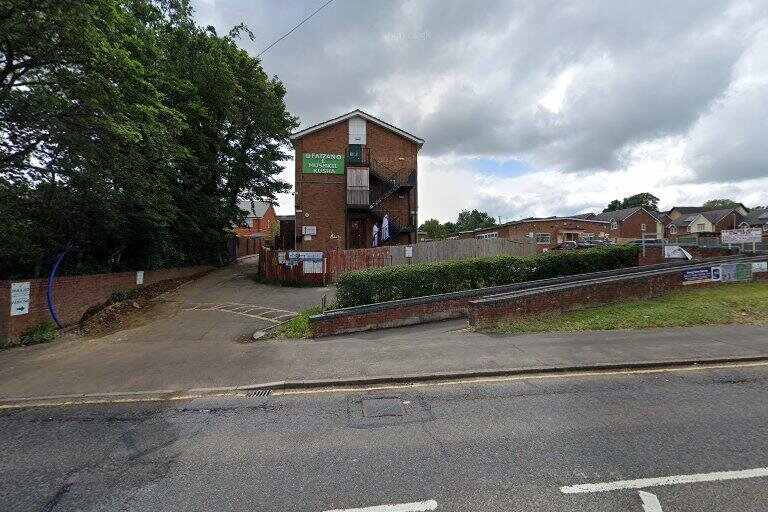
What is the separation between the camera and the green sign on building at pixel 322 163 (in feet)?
82.3

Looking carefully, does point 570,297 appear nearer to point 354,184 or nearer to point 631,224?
point 354,184

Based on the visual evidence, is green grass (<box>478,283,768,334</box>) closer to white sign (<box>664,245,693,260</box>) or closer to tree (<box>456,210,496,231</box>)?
white sign (<box>664,245,693,260</box>)

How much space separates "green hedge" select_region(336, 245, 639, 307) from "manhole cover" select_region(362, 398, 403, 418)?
16.9 feet

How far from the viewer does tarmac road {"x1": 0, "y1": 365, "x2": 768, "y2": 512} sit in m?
3.10

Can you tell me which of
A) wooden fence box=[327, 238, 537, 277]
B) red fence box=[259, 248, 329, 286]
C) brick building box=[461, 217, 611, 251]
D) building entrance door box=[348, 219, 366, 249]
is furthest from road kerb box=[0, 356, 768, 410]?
brick building box=[461, 217, 611, 251]

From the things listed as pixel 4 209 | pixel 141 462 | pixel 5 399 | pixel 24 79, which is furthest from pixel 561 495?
pixel 4 209

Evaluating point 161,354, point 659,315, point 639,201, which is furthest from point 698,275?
point 639,201

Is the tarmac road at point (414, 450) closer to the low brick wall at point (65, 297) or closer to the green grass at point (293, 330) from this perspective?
the green grass at point (293, 330)

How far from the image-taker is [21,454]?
414 centimetres

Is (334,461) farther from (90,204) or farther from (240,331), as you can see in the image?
(90,204)

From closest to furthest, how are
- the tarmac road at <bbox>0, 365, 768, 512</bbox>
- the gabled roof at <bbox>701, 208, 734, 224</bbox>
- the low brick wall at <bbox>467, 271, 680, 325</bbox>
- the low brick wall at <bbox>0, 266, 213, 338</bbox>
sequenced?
the tarmac road at <bbox>0, 365, 768, 512</bbox>
the low brick wall at <bbox>467, 271, 680, 325</bbox>
the low brick wall at <bbox>0, 266, 213, 338</bbox>
the gabled roof at <bbox>701, 208, 734, 224</bbox>

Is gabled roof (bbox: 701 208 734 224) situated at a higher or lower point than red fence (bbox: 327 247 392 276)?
higher

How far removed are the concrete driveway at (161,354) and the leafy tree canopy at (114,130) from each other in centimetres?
459

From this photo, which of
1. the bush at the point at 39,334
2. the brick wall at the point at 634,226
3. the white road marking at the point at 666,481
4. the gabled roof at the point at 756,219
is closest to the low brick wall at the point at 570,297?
the white road marking at the point at 666,481
